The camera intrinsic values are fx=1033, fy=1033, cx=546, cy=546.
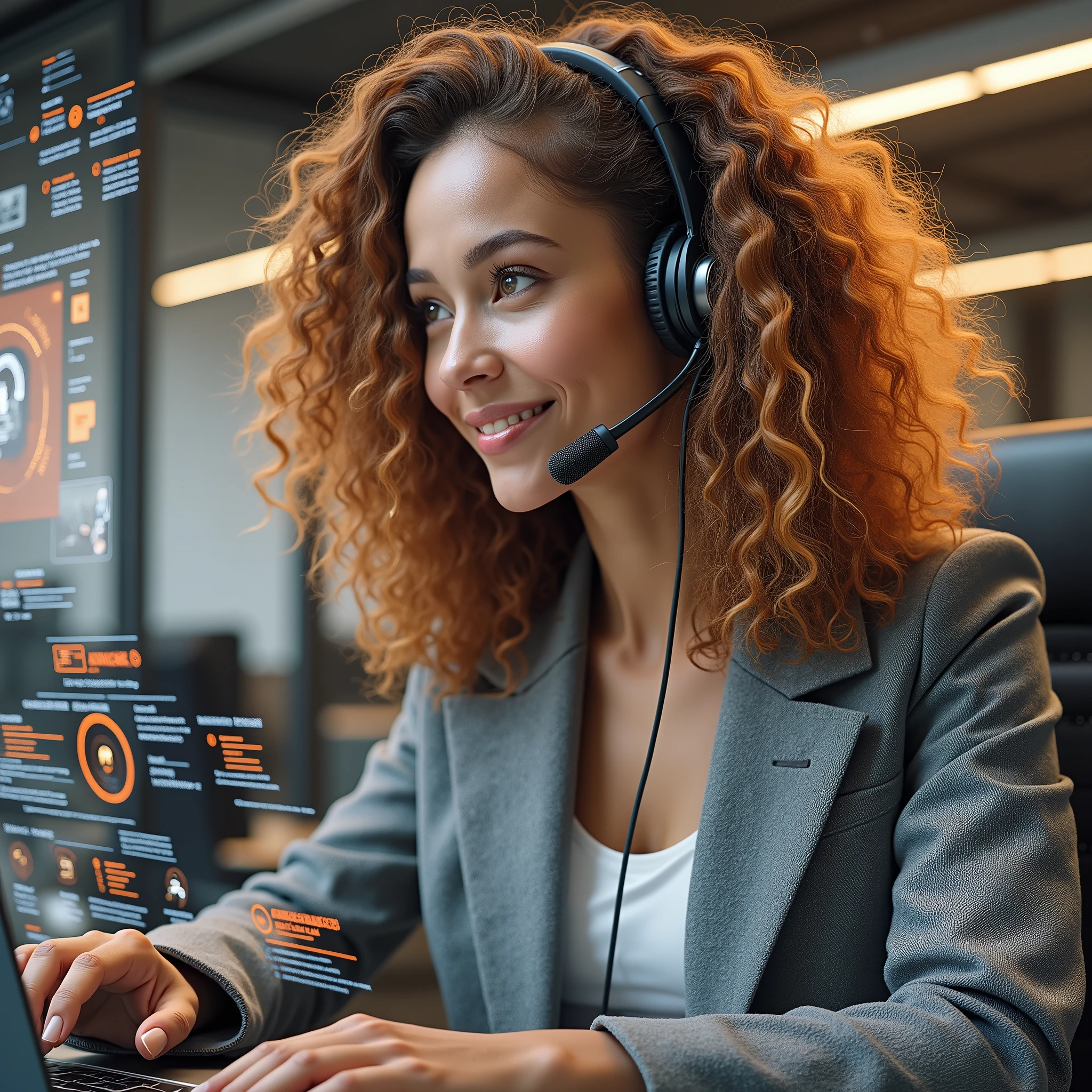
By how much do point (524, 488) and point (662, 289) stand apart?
217 mm

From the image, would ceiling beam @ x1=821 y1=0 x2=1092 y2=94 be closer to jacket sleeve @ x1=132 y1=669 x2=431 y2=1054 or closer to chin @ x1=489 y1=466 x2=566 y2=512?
chin @ x1=489 y1=466 x2=566 y2=512

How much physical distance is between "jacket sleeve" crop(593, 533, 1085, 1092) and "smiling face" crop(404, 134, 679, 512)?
13.6 inches

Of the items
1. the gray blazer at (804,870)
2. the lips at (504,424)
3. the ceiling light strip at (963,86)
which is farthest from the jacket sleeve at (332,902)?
the ceiling light strip at (963,86)

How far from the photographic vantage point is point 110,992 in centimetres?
82

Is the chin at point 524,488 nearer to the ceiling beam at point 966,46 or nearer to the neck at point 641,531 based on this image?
the neck at point 641,531

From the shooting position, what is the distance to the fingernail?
0.78 meters

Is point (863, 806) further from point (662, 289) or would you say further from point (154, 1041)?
point (154, 1041)

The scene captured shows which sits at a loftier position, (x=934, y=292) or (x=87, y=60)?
(x=87, y=60)

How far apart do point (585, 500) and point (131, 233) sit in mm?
541

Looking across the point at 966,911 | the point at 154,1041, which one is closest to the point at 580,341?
the point at 966,911

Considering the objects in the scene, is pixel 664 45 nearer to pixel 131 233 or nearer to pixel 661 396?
pixel 661 396

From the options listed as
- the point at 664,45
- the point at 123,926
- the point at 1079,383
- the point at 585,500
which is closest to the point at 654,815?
the point at 585,500

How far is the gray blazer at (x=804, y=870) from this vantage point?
26.3 inches

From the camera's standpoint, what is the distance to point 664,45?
3.11 ft
